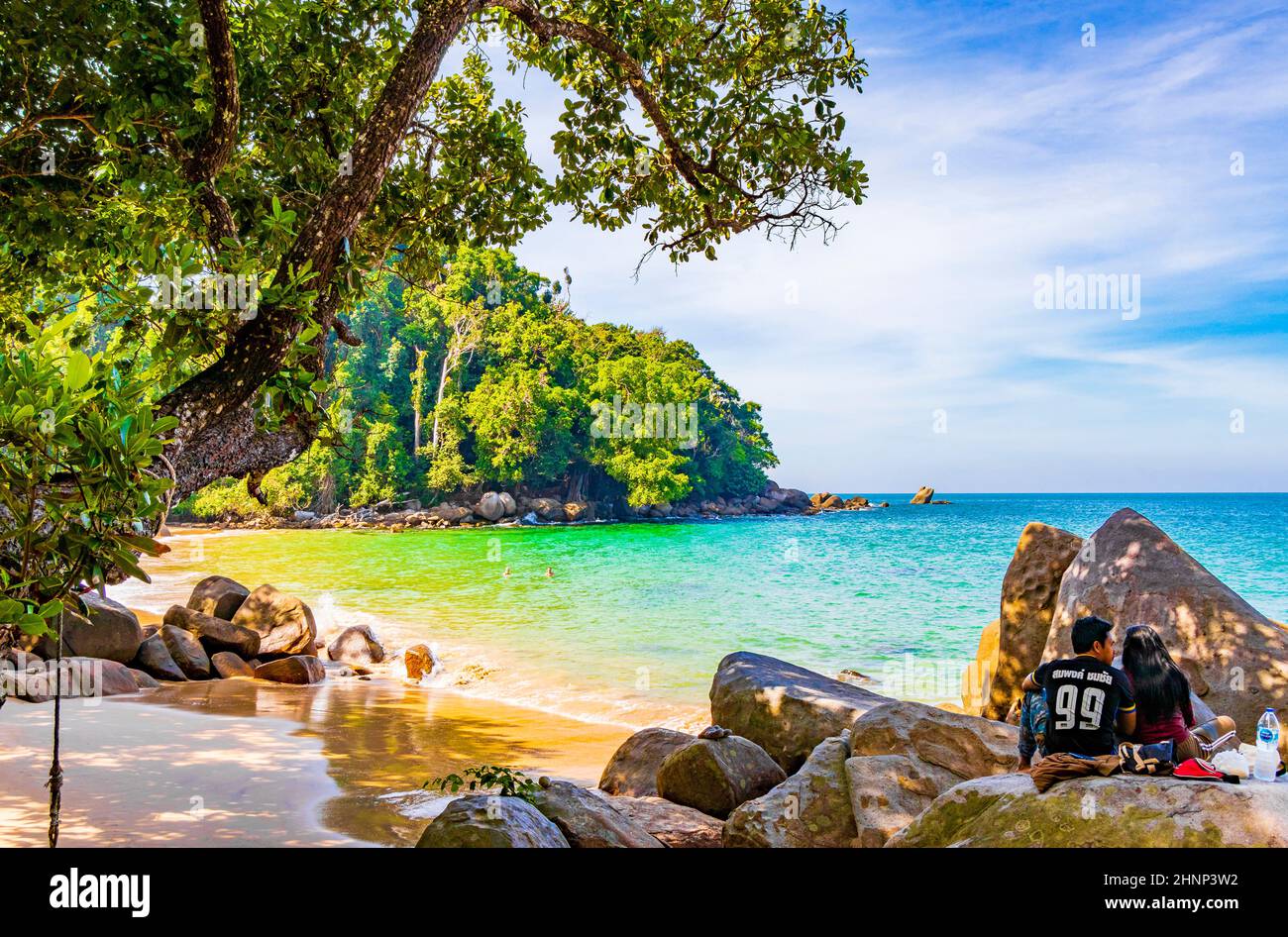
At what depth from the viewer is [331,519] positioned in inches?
2344

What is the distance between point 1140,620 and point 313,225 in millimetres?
8181

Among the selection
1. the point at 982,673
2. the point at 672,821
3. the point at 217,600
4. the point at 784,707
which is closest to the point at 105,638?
the point at 217,600

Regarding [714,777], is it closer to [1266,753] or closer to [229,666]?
[1266,753]

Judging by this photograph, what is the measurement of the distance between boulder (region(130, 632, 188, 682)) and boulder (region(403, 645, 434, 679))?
3.72m

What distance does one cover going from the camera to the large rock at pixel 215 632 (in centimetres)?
1422

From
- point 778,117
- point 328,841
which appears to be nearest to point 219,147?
point 778,117

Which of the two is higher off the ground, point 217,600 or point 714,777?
point 217,600

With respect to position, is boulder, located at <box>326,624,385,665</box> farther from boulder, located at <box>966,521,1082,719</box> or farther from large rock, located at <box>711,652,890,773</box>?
boulder, located at <box>966,521,1082,719</box>

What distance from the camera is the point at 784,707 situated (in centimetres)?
861

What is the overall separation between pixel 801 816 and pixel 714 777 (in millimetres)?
1206

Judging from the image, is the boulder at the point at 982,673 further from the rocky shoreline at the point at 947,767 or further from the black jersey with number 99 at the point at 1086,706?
the black jersey with number 99 at the point at 1086,706

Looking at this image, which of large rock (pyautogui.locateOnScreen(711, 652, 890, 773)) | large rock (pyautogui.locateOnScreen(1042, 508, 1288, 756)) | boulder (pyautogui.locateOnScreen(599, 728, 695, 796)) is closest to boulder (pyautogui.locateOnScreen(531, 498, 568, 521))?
large rock (pyautogui.locateOnScreen(711, 652, 890, 773))

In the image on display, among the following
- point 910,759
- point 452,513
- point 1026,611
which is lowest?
point 452,513

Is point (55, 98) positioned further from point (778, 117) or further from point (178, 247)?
point (778, 117)
